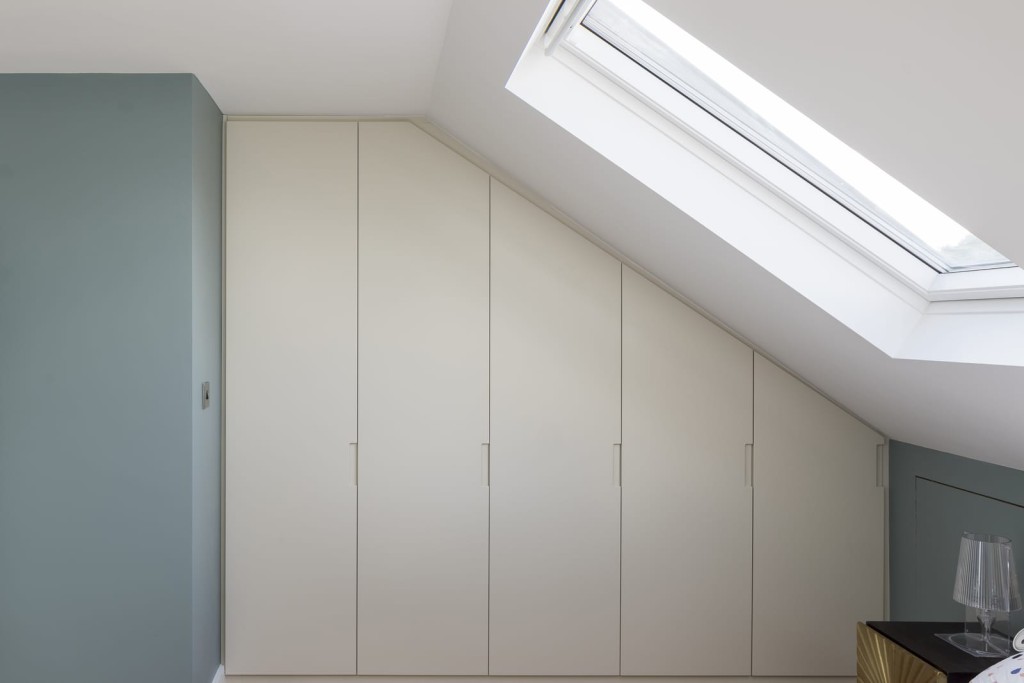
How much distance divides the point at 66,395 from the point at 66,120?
3.24ft

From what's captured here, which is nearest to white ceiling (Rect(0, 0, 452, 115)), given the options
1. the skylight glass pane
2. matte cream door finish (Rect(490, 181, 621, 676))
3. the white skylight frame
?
the white skylight frame

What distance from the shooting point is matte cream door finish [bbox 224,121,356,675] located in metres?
3.19

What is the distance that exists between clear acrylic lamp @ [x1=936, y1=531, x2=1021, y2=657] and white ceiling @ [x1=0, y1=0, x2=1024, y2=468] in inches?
11.1

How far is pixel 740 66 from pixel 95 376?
239 cm

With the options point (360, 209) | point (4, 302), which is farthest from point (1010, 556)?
point (4, 302)

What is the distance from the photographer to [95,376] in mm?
2725

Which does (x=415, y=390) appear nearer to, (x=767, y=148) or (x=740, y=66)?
(x=767, y=148)

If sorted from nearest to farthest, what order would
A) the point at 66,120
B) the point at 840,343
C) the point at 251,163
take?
the point at 840,343
the point at 66,120
the point at 251,163

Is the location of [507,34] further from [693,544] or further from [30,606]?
[30,606]

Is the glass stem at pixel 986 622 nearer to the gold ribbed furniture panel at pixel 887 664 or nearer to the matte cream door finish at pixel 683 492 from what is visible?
the gold ribbed furniture panel at pixel 887 664

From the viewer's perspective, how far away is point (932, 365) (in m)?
2.02

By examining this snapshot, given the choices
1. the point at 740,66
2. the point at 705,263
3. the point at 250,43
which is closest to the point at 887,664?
the point at 705,263

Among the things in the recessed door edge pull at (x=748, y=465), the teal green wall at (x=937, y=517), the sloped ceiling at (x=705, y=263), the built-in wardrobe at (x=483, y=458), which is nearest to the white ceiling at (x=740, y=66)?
the sloped ceiling at (x=705, y=263)

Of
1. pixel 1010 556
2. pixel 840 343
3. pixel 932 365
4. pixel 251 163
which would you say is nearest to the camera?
pixel 932 365
